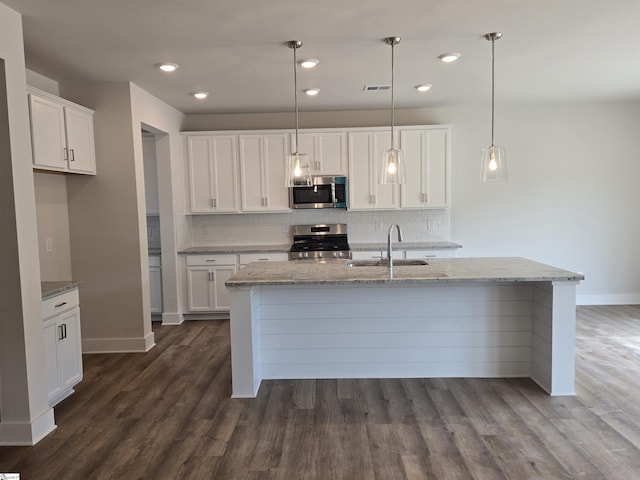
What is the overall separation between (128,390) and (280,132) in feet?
11.3

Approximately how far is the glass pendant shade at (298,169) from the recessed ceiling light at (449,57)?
148 centimetres

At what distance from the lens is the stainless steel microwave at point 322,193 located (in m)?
5.57

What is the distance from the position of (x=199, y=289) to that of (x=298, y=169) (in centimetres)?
284

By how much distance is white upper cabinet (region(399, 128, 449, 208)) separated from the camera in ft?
18.2

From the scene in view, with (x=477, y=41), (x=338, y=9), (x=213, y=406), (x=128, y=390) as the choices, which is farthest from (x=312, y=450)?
→ (x=477, y=41)

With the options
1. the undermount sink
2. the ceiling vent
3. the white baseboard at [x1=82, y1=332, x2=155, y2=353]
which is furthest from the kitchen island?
the ceiling vent

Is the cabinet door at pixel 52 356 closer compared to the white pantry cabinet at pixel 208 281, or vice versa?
the cabinet door at pixel 52 356

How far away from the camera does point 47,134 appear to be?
3.49 meters

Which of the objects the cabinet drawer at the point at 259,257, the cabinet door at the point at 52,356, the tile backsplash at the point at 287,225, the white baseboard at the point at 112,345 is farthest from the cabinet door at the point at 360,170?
the cabinet door at the point at 52,356

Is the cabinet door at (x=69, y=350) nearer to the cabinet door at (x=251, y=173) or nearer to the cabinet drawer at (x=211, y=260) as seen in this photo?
the cabinet drawer at (x=211, y=260)

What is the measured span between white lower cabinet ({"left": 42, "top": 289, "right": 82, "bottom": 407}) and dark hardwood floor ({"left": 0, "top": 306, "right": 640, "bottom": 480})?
14 cm

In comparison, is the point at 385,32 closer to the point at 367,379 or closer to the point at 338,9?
the point at 338,9

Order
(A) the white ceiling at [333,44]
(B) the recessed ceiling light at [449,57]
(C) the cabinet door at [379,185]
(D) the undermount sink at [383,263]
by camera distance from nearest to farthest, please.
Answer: (A) the white ceiling at [333,44], (B) the recessed ceiling light at [449,57], (D) the undermount sink at [383,263], (C) the cabinet door at [379,185]

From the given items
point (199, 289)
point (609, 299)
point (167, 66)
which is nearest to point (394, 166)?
point (167, 66)
